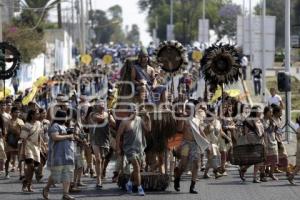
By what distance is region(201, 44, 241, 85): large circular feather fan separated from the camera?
21781 mm

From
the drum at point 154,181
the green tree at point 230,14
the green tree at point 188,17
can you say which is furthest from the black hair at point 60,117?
the green tree at point 188,17

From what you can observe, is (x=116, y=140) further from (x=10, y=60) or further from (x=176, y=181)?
(x=10, y=60)

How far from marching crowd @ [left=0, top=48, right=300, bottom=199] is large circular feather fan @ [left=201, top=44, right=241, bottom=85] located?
1.74 ft

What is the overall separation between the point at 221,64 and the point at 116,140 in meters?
5.59

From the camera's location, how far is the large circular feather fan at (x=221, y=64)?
21.8m

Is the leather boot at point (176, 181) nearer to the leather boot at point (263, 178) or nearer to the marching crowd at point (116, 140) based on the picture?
the marching crowd at point (116, 140)

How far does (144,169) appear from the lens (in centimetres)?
1830

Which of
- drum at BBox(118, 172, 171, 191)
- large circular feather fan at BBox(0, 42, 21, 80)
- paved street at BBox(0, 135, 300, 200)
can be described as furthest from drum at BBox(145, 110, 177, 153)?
large circular feather fan at BBox(0, 42, 21, 80)

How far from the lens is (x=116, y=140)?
17047 millimetres

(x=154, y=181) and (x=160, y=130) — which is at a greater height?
(x=160, y=130)

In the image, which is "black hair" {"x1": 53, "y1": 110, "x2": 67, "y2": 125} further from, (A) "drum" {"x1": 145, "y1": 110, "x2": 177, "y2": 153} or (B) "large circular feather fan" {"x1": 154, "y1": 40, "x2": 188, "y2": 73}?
(B) "large circular feather fan" {"x1": 154, "y1": 40, "x2": 188, "y2": 73}

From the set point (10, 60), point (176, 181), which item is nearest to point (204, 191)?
point (176, 181)

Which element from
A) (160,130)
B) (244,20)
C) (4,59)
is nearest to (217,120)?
(160,130)

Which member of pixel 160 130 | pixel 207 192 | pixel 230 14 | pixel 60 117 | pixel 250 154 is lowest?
pixel 207 192
